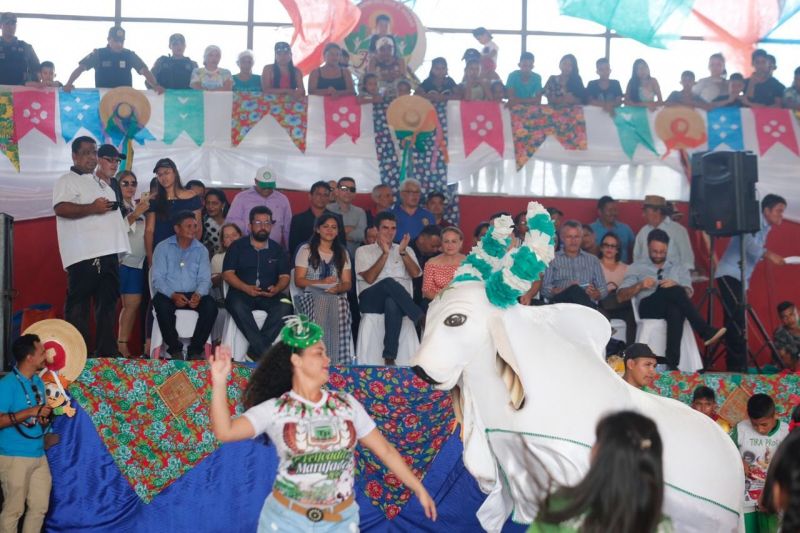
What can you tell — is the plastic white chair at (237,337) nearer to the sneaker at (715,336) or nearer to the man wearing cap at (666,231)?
the man wearing cap at (666,231)

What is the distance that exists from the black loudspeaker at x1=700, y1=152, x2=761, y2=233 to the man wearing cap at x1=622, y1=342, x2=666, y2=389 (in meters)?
2.29

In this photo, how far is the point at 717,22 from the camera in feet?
39.3

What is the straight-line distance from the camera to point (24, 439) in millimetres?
6707

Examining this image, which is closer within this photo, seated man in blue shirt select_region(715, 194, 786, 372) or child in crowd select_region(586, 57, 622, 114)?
seated man in blue shirt select_region(715, 194, 786, 372)

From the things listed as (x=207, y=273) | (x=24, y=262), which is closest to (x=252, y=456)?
(x=207, y=273)

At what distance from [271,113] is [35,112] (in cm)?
214

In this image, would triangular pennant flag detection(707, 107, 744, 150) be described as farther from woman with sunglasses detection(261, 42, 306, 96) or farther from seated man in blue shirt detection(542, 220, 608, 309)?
woman with sunglasses detection(261, 42, 306, 96)

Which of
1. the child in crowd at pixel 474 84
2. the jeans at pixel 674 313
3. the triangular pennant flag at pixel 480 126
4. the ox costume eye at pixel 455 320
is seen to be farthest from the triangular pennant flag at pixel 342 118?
the ox costume eye at pixel 455 320

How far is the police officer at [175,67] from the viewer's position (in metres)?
10.5

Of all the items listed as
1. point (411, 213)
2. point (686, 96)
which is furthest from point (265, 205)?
point (686, 96)

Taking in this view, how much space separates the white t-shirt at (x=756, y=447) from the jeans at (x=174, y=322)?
3.67m

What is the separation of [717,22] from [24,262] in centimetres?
761

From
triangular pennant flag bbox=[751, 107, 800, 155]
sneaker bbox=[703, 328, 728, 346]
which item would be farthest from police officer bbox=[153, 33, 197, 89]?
triangular pennant flag bbox=[751, 107, 800, 155]

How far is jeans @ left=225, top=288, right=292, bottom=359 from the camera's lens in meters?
7.75
